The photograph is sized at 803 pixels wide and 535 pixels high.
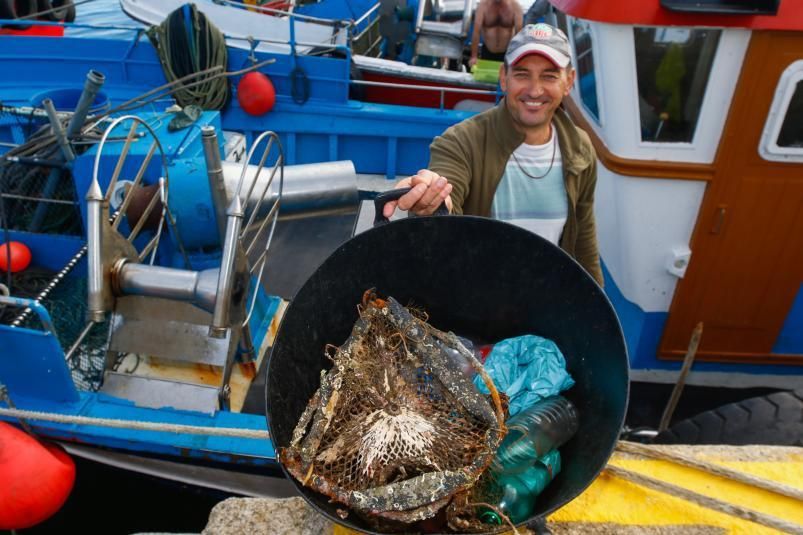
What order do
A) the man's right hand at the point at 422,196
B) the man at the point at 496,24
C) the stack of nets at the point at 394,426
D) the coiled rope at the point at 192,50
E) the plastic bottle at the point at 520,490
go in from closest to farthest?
the stack of nets at the point at 394,426 → the plastic bottle at the point at 520,490 → the man's right hand at the point at 422,196 → the coiled rope at the point at 192,50 → the man at the point at 496,24

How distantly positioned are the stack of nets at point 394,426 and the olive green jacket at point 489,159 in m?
0.67

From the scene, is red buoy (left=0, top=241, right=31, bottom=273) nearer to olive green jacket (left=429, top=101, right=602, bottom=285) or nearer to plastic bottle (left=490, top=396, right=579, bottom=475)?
olive green jacket (left=429, top=101, right=602, bottom=285)

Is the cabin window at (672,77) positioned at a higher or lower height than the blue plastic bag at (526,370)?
higher

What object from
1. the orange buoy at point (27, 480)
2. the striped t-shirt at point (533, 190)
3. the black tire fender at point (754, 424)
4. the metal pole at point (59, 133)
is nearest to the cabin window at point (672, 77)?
the striped t-shirt at point (533, 190)

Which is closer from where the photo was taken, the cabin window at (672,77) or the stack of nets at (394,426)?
the stack of nets at (394,426)

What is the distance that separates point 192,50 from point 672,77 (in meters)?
4.97

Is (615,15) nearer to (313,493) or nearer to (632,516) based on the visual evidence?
(632,516)

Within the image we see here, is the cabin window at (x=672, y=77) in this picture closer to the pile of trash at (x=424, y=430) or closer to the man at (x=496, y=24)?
the pile of trash at (x=424, y=430)

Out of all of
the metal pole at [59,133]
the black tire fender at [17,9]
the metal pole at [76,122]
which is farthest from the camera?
the black tire fender at [17,9]

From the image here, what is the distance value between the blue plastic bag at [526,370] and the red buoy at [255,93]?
5236mm

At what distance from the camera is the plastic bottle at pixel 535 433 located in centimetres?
131

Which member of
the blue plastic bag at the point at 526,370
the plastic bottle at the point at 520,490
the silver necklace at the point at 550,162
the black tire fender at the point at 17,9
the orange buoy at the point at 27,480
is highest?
the black tire fender at the point at 17,9

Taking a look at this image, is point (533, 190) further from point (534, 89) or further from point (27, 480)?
point (27, 480)

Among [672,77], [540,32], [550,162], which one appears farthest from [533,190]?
[672,77]
